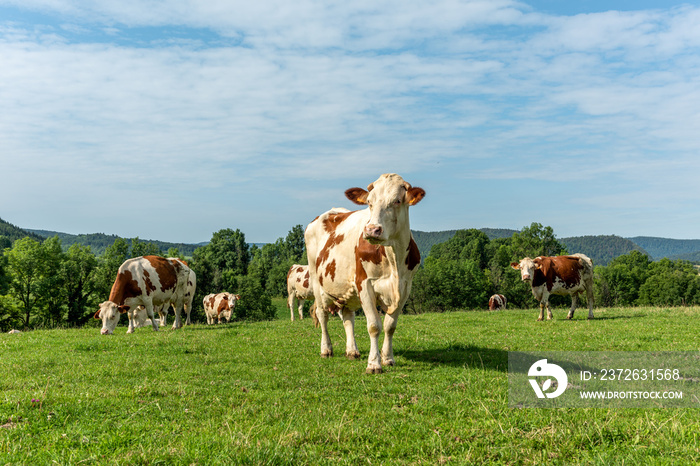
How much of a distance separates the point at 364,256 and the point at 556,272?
50.7 ft

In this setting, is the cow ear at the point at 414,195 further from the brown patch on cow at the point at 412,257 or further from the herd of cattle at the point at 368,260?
the brown patch on cow at the point at 412,257

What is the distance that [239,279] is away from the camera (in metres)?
70.0

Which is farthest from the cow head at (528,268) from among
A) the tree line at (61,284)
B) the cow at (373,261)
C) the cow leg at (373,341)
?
the tree line at (61,284)

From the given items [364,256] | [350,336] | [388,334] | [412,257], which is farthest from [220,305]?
[412,257]

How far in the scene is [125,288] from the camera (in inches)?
703

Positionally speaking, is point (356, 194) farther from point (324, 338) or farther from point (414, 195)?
point (324, 338)

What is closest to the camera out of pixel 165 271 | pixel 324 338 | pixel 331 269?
pixel 331 269

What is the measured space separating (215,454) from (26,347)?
1133 cm

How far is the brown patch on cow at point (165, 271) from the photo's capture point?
1902cm

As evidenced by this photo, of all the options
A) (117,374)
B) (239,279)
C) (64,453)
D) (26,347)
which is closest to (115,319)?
(26,347)

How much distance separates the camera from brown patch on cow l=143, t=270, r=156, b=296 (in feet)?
60.0

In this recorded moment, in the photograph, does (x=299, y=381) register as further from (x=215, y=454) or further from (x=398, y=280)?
(x=215, y=454)

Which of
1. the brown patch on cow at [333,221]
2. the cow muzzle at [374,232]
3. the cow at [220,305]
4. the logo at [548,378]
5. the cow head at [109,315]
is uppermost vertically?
the brown patch on cow at [333,221]

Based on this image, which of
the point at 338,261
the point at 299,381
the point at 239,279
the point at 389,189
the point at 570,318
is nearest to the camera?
the point at 299,381
